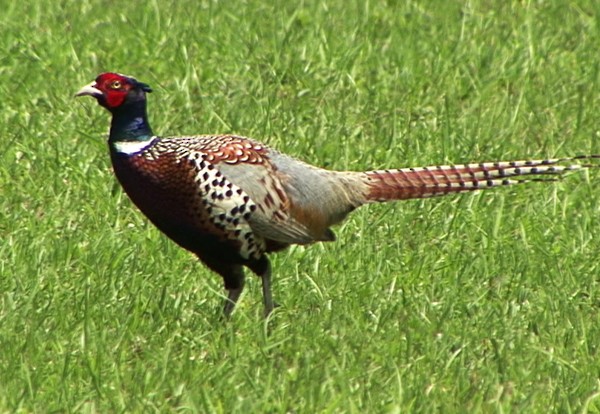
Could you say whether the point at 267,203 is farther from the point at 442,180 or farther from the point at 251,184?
the point at 442,180

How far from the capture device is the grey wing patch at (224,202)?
6711 mm

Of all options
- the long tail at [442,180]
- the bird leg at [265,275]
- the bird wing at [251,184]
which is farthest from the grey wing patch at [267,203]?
the long tail at [442,180]

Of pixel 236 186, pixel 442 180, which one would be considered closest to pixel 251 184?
pixel 236 186

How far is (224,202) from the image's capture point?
6.73 metres

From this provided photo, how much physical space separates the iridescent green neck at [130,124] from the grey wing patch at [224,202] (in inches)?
10.9

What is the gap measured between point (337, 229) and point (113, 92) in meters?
1.58

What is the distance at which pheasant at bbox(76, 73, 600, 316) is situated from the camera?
6723 millimetres

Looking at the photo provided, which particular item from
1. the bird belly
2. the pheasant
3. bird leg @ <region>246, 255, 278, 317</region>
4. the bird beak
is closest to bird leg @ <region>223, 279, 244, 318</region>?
the pheasant

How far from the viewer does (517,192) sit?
28.1 feet

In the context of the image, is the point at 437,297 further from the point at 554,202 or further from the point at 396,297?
the point at 554,202

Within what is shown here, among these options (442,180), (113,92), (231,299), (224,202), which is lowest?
(231,299)

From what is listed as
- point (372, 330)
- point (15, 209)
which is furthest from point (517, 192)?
point (15, 209)

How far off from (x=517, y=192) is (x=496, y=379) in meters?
2.50

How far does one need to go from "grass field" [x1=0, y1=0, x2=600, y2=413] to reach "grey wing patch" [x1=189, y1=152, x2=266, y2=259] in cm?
40
